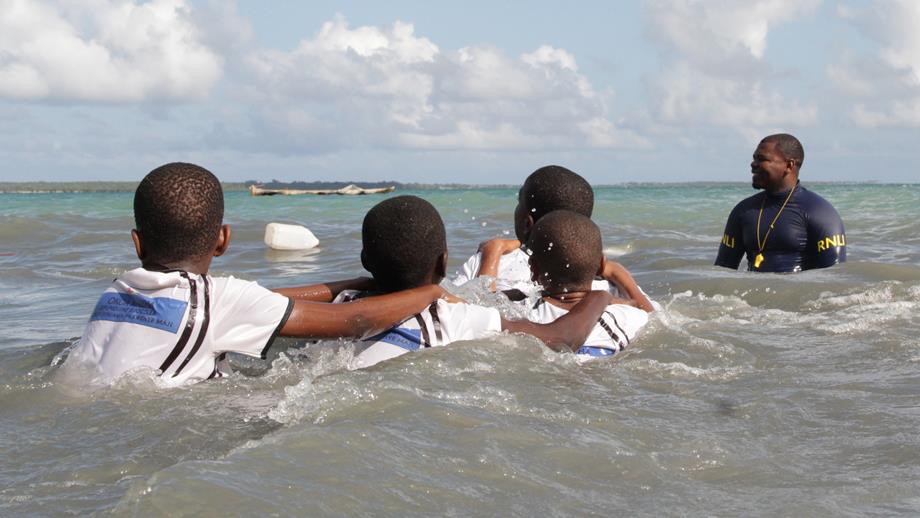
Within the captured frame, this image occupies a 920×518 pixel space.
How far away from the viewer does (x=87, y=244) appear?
1653cm

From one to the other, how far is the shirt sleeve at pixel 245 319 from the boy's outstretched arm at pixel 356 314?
75 mm

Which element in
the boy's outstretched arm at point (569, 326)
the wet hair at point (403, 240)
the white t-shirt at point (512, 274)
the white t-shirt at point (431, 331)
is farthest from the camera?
the white t-shirt at point (512, 274)

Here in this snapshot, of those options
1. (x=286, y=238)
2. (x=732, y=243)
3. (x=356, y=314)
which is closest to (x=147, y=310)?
(x=356, y=314)

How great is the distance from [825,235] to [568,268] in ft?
13.0

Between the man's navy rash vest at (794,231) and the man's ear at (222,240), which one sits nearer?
the man's ear at (222,240)

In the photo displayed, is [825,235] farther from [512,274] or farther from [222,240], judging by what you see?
[222,240]

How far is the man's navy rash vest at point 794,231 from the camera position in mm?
8016

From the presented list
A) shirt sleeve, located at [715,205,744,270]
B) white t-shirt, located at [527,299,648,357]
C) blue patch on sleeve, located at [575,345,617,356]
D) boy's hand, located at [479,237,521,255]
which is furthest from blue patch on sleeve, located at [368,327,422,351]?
shirt sleeve, located at [715,205,744,270]

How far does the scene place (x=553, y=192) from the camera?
19.1ft

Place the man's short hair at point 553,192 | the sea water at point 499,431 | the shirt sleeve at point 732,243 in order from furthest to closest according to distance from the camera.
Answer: the shirt sleeve at point 732,243, the man's short hair at point 553,192, the sea water at point 499,431

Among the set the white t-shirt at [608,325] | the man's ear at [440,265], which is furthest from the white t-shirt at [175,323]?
the white t-shirt at [608,325]

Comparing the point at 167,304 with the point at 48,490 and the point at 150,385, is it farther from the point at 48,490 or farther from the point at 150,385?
the point at 48,490

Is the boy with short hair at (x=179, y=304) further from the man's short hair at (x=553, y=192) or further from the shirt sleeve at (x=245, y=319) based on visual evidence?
the man's short hair at (x=553, y=192)

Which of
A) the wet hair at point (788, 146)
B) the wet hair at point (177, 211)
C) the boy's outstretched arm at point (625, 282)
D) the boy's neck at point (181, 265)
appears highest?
the wet hair at point (788, 146)
